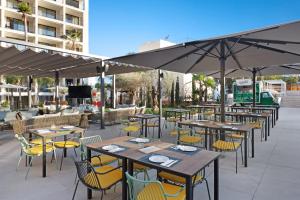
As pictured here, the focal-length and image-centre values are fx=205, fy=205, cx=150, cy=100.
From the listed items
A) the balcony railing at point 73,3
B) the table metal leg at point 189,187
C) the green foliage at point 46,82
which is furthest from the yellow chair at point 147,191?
the balcony railing at point 73,3

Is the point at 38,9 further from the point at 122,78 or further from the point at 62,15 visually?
the point at 122,78

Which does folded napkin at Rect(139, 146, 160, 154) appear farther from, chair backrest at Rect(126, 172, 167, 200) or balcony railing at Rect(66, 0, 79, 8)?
balcony railing at Rect(66, 0, 79, 8)

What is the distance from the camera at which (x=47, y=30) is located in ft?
84.1

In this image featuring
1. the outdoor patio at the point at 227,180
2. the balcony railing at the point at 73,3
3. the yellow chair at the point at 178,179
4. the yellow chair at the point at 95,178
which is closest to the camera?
the yellow chair at the point at 95,178

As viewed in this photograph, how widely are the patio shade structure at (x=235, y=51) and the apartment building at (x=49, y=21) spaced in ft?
73.7

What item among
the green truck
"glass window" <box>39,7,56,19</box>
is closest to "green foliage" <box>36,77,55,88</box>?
"glass window" <box>39,7,56,19</box>

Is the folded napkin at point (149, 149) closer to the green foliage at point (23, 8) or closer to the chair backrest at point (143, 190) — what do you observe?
the chair backrest at point (143, 190)

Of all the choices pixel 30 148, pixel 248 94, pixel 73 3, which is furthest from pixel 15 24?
pixel 248 94

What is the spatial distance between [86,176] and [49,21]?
88.8ft

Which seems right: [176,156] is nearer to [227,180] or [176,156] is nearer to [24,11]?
[227,180]

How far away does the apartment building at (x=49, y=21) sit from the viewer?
73.8ft

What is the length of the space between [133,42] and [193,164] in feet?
89.7

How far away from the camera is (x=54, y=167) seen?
4297mm

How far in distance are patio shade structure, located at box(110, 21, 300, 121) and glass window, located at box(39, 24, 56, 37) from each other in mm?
23235
